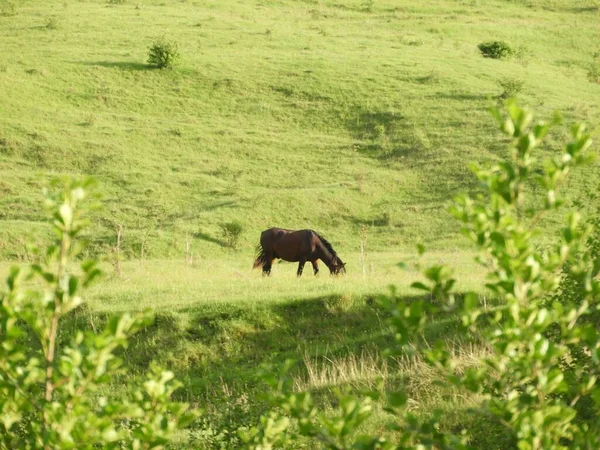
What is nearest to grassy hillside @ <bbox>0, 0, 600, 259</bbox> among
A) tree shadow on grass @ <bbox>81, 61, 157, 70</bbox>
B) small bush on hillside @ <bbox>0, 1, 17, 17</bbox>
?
tree shadow on grass @ <bbox>81, 61, 157, 70</bbox>

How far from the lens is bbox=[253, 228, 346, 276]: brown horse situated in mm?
24438

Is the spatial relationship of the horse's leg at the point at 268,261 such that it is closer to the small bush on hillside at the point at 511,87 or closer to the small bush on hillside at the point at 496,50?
the small bush on hillside at the point at 511,87

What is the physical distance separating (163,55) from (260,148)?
1356 centimetres

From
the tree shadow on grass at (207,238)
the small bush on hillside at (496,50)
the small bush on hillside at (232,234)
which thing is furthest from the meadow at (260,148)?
the small bush on hillside at (496,50)

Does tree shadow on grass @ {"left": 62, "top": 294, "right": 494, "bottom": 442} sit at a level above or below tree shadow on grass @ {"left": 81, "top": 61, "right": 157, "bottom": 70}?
above

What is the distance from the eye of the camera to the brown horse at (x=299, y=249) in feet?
80.2

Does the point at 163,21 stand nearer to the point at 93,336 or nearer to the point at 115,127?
the point at 115,127

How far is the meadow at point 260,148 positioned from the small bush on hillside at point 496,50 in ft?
3.26

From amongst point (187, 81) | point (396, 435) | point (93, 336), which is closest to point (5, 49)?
point (187, 81)

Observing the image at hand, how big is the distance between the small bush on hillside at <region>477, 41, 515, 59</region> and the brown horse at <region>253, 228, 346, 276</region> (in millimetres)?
46532

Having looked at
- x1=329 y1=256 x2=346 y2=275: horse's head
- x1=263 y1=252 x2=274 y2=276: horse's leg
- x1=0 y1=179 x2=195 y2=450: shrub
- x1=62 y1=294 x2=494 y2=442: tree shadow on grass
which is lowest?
x1=263 y1=252 x2=274 y2=276: horse's leg

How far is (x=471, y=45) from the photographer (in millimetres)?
71688

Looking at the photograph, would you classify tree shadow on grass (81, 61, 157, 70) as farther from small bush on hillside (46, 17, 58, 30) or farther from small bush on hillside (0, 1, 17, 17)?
small bush on hillside (0, 1, 17, 17)

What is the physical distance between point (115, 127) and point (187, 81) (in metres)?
9.50
